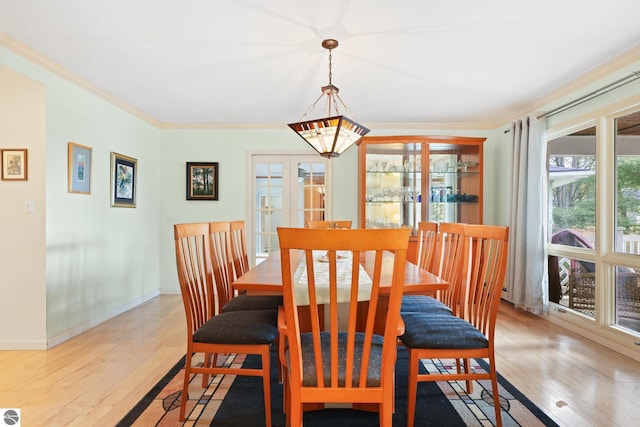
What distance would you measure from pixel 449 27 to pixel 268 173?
2949 mm

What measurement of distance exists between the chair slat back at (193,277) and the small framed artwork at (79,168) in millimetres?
1737

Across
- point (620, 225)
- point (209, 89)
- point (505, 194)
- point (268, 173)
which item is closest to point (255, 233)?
point (268, 173)

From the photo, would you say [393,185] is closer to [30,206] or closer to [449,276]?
[449,276]

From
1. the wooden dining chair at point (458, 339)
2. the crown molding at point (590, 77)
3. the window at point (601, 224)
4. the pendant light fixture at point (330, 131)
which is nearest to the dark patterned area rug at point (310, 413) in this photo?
the wooden dining chair at point (458, 339)

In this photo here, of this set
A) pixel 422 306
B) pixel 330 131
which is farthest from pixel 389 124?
pixel 422 306

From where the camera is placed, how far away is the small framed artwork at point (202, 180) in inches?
181

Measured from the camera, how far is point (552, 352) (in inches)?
107

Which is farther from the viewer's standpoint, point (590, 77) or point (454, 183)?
point (454, 183)

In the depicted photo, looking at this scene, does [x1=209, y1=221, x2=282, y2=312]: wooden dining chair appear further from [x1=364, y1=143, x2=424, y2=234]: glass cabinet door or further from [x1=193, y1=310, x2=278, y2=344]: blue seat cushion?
[x1=364, y1=143, x2=424, y2=234]: glass cabinet door

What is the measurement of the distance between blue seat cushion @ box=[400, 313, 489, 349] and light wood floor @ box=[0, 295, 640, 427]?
64cm

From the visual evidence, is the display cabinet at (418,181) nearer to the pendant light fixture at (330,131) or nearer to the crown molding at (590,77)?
the crown molding at (590,77)

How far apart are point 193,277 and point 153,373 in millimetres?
924

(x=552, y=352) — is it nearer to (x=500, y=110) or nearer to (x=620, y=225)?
(x=620, y=225)

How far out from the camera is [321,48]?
8.26 feet
